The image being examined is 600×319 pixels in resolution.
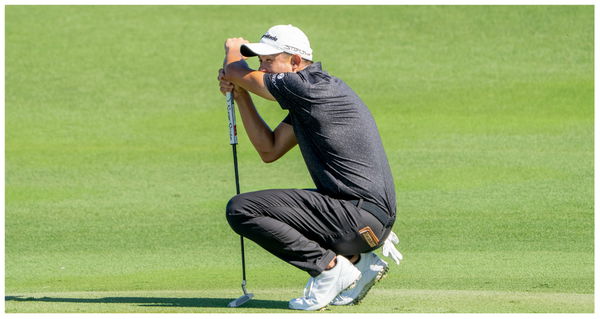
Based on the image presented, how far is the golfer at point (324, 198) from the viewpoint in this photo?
6.27 metres

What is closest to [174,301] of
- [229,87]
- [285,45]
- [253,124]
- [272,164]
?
[253,124]

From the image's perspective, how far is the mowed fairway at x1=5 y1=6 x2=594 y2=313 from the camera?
8.12 m

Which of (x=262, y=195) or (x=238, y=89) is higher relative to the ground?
(x=238, y=89)

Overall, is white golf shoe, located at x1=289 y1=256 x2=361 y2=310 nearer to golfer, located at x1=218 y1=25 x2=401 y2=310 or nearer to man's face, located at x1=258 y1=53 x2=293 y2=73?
golfer, located at x1=218 y1=25 x2=401 y2=310

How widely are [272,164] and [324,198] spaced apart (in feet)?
29.8

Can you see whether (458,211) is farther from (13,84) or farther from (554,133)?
(13,84)

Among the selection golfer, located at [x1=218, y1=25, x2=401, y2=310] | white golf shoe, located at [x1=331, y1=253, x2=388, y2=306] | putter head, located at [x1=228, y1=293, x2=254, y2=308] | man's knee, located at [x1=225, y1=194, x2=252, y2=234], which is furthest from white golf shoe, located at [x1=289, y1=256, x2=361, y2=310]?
man's knee, located at [x1=225, y1=194, x2=252, y2=234]

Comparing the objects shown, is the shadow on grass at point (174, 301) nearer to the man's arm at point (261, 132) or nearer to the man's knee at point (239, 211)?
the man's knee at point (239, 211)

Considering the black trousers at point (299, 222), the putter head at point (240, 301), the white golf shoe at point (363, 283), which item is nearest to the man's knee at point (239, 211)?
the black trousers at point (299, 222)

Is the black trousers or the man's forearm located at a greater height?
the man's forearm

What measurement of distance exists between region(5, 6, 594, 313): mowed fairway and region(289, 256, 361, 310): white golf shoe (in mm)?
129

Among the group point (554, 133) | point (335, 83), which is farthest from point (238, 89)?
point (554, 133)

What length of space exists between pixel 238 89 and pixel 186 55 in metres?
15.6

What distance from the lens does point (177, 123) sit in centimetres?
1864
